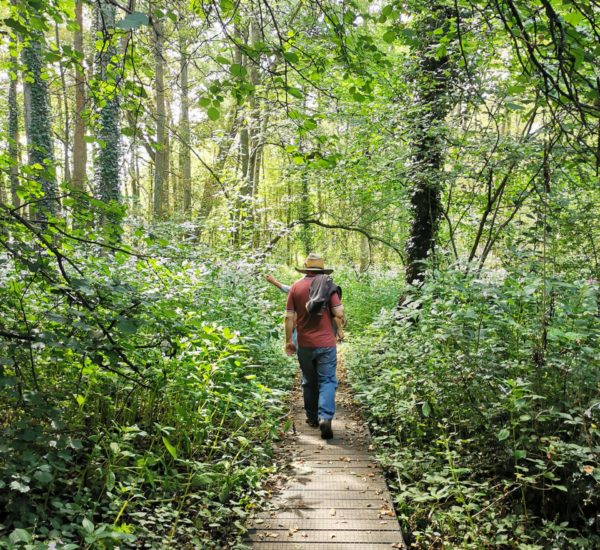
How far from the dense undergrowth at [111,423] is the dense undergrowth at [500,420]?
159 cm

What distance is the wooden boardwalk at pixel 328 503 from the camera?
3348mm

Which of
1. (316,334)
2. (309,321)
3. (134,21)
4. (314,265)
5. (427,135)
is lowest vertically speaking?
(316,334)

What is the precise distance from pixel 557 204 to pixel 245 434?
4500 millimetres

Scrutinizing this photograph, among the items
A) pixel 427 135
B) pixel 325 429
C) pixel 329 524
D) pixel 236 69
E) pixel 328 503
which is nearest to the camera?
pixel 236 69

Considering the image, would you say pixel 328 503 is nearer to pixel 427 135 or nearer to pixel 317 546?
pixel 317 546

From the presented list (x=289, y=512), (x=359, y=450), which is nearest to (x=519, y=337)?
(x=359, y=450)

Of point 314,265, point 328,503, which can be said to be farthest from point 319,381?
point 328,503

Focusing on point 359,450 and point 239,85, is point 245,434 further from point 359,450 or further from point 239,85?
point 239,85

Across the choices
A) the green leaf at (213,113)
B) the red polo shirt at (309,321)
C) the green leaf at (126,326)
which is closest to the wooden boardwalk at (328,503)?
the red polo shirt at (309,321)

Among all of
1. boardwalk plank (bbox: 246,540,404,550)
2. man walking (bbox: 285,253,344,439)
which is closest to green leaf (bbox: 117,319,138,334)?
boardwalk plank (bbox: 246,540,404,550)

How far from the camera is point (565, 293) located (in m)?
4.52

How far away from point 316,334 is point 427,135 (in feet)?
12.0

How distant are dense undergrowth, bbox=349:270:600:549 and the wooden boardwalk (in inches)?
9.7

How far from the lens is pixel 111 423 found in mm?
4215
